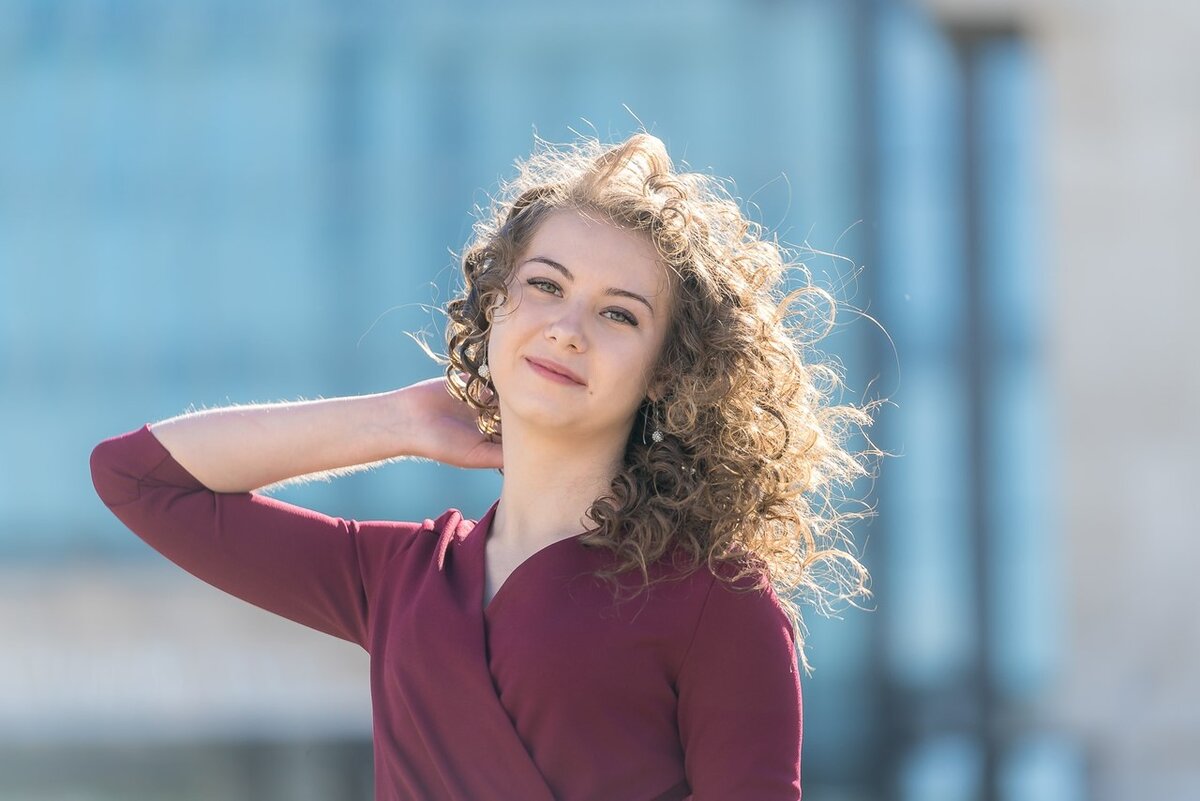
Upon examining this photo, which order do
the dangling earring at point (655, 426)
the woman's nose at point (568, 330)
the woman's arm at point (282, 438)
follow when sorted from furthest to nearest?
the woman's arm at point (282, 438), the dangling earring at point (655, 426), the woman's nose at point (568, 330)

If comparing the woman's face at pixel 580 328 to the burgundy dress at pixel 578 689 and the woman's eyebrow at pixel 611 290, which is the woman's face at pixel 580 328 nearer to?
the woman's eyebrow at pixel 611 290

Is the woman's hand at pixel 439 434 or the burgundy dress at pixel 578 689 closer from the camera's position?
the burgundy dress at pixel 578 689

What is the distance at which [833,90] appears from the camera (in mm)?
7062

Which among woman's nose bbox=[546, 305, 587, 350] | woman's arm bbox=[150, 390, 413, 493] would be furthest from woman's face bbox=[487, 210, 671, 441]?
woman's arm bbox=[150, 390, 413, 493]

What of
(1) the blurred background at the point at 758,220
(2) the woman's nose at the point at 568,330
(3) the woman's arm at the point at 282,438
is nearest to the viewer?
(2) the woman's nose at the point at 568,330

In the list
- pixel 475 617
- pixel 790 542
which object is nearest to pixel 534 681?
pixel 475 617

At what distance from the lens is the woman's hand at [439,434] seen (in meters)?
2.22

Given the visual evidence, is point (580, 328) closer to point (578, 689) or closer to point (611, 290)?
point (611, 290)

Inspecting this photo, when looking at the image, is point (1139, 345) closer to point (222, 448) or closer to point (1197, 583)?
point (1197, 583)

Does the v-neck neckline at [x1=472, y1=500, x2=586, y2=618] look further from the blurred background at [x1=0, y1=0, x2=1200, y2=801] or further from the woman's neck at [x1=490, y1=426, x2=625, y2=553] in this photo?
the blurred background at [x1=0, y1=0, x2=1200, y2=801]

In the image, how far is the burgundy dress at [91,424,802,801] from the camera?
1.80 m

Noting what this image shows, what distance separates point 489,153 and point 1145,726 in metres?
3.89

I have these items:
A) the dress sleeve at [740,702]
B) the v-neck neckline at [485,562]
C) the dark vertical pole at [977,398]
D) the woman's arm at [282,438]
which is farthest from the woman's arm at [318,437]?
the dark vertical pole at [977,398]

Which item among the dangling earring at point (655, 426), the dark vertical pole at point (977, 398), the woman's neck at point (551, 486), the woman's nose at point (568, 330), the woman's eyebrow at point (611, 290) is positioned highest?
the woman's eyebrow at point (611, 290)
